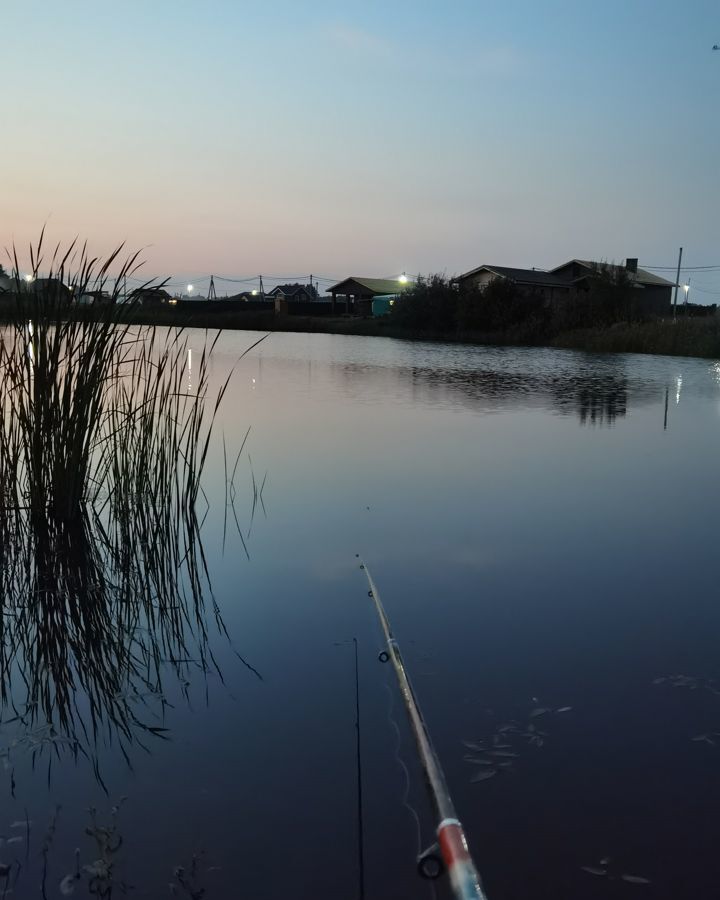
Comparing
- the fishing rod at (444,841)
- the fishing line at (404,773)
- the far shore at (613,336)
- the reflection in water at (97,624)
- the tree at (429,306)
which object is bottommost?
the reflection in water at (97,624)

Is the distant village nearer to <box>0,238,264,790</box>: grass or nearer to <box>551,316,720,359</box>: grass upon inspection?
<box>551,316,720,359</box>: grass

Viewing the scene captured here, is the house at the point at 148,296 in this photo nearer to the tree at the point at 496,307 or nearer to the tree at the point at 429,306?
the tree at the point at 496,307

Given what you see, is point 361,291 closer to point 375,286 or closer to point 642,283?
point 375,286

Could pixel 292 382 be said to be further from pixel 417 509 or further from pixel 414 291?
pixel 414 291

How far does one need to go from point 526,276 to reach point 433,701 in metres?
45.9

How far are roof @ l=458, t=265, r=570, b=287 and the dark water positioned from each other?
126ft

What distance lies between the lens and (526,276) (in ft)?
153

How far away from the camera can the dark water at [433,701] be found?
2.02 metres

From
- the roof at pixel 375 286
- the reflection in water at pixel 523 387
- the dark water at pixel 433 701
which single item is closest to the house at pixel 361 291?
the roof at pixel 375 286

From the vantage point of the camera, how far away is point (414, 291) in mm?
38281

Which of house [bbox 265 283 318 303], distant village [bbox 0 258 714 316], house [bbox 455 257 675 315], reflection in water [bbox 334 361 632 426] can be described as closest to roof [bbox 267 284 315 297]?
house [bbox 265 283 318 303]

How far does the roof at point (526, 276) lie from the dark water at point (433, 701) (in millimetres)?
38288

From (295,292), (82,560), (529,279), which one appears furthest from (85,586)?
(295,292)

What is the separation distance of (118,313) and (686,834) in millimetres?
3805
